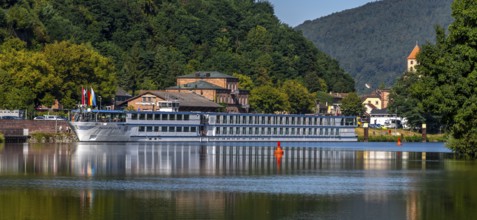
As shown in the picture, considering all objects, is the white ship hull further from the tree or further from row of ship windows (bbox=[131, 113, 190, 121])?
the tree

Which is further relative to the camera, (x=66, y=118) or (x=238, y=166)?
(x=66, y=118)

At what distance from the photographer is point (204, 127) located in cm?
16262

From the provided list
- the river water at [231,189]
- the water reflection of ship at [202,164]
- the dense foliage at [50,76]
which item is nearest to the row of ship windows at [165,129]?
the dense foliage at [50,76]

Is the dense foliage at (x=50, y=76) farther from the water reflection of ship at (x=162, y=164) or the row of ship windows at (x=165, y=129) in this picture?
the water reflection of ship at (x=162, y=164)

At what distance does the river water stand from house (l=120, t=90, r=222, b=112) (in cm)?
9353

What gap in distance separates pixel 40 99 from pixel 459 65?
79.7 metres

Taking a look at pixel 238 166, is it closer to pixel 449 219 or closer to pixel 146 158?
pixel 146 158

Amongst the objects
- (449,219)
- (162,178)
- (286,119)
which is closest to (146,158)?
(162,178)

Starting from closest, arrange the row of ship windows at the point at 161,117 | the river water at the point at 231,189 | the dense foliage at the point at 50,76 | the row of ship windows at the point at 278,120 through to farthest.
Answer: the river water at the point at 231,189
the dense foliage at the point at 50,76
the row of ship windows at the point at 161,117
the row of ship windows at the point at 278,120

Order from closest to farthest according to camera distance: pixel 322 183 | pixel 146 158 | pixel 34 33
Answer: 1. pixel 322 183
2. pixel 146 158
3. pixel 34 33

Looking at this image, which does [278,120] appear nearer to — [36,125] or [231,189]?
[36,125]

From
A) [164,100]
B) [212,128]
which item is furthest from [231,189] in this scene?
[164,100]

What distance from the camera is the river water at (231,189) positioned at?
4653 cm

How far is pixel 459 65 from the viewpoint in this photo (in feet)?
280
